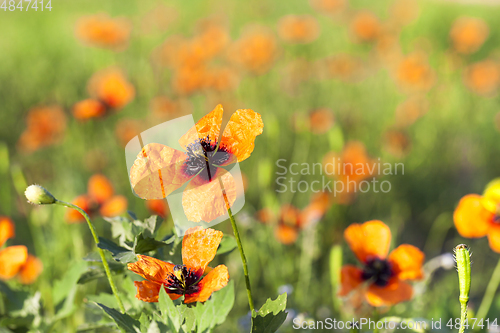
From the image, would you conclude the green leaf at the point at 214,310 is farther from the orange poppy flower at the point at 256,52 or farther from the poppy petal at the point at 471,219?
the orange poppy flower at the point at 256,52

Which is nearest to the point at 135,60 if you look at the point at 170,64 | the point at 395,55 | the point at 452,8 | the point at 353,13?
the point at 170,64

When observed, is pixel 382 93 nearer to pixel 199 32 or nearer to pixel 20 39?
pixel 199 32

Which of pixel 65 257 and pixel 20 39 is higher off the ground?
pixel 20 39

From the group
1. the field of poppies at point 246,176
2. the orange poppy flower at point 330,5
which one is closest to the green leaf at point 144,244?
the field of poppies at point 246,176

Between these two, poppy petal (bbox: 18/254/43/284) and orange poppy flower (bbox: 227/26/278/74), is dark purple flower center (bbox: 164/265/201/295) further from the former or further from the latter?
orange poppy flower (bbox: 227/26/278/74)

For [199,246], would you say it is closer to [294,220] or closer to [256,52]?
[294,220]

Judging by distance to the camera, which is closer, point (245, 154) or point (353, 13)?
point (245, 154)
